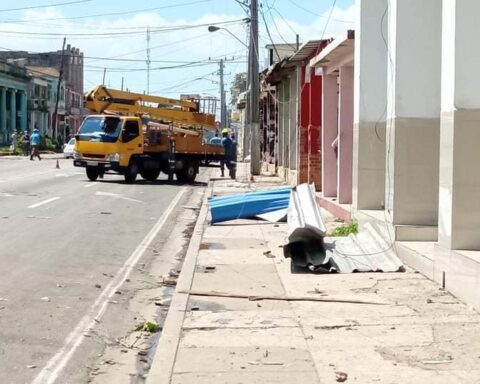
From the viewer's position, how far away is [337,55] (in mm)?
17047

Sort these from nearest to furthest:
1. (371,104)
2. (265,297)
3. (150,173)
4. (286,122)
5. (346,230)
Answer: (265,297) → (346,230) → (371,104) → (286,122) → (150,173)

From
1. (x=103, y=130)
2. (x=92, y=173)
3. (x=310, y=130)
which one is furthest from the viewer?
(x=92, y=173)

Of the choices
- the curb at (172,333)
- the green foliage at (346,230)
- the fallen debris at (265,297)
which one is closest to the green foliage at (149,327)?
the curb at (172,333)

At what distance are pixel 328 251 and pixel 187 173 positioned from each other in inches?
799

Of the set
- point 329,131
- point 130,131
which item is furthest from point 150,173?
point 329,131

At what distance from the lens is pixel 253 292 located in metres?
9.42

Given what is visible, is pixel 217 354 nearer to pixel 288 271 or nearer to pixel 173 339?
pixel 173 339

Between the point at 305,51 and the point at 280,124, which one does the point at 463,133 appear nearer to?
the point at 305,51

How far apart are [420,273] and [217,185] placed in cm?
2005

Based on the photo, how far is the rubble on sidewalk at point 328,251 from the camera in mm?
10664

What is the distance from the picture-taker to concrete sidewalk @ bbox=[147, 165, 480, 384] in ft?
20.1

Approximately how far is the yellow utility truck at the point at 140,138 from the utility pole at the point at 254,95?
1404 millimetres

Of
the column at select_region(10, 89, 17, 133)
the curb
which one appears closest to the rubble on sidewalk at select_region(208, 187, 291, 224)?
the curb

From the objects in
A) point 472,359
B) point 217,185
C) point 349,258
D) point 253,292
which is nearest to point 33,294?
point 253,292
